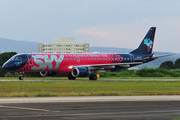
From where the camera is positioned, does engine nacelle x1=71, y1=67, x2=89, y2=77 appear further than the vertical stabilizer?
No

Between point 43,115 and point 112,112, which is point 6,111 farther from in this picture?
point 112,112

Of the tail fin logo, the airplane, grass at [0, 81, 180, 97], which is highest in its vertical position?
the tail fin logo

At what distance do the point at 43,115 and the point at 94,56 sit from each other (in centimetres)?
4248

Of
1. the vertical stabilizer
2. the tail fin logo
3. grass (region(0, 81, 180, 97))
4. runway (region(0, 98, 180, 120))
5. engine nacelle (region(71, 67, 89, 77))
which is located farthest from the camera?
the tail fin logo

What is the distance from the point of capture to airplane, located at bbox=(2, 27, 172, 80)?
52.7 m

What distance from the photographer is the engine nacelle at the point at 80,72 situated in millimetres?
54037

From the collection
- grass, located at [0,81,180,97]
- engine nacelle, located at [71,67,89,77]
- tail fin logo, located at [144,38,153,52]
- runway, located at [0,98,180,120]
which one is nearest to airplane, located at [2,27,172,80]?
engine nacelle, located at [71,67,89,77]

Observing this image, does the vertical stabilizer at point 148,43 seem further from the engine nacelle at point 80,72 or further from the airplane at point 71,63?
the engine nacelle at point 80,72

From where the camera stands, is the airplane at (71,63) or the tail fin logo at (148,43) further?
the tail fin logo at (148,43)

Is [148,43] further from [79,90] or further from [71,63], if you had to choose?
[79,90]

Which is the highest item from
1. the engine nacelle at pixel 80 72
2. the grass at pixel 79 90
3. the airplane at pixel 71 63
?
the airplane at pixel 71 63

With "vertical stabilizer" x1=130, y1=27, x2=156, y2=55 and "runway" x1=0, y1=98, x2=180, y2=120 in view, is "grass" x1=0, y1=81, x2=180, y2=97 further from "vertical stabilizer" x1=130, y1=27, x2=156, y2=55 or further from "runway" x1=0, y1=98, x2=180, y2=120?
"vertical stabilizer" x1=130, y1=27, x2=156, y2=55

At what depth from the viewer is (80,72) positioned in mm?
54062

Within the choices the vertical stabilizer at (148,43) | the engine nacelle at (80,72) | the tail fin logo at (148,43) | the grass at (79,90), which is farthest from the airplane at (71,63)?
the grass at (79,90)
